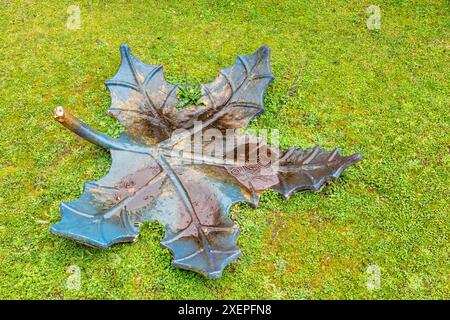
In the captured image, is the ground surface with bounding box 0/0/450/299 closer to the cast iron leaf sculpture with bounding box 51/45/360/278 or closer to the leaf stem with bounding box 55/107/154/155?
the cast iron leaf sculpture with bounding box 51/45/360/278

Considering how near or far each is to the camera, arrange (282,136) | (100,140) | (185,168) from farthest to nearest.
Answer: (282,136) < (100,140) < (185,168)

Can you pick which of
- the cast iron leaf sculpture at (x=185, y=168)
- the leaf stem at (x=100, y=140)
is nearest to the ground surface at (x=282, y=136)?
the cast iron leaf sculpture at (x=185, y=168)

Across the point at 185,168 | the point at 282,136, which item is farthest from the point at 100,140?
the point at 282,136

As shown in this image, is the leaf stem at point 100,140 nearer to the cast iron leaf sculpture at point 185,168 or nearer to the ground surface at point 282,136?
the cast iron leaf sculpture at point 185,168

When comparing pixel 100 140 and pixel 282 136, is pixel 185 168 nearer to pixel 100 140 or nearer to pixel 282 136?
pixel 100 140

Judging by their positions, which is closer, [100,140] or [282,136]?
[100,140]

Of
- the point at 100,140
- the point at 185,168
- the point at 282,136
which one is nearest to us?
the point at 185,168

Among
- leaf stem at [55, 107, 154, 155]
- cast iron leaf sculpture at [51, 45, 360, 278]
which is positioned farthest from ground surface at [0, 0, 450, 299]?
leaf stem at [55, 107, 154, 155]
